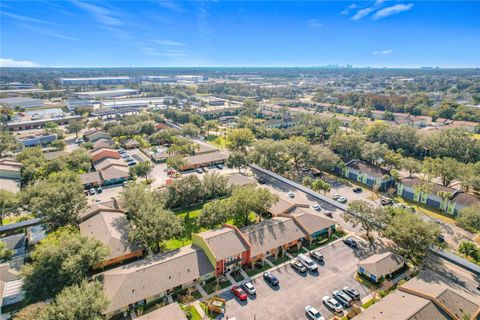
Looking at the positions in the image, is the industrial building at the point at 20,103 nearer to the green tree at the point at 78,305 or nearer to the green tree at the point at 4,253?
the green tree at the point at 4,253

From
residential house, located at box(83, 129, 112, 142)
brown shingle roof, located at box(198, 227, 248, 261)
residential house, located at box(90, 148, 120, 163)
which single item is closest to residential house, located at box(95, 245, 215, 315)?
brown shingle roof, located at box(198, 227, 248, 261)

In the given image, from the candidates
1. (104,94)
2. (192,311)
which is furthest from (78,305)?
(104,94)

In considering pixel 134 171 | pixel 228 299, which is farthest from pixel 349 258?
pixel 134 171

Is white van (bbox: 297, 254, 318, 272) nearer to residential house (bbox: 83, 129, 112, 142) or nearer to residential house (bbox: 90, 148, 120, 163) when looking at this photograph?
residential house (bbox: 90, 148, 120, 163)

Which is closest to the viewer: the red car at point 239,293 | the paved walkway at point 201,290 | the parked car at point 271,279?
the red car at point 239,293

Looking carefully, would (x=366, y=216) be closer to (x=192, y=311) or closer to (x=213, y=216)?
(x=213, y=216)

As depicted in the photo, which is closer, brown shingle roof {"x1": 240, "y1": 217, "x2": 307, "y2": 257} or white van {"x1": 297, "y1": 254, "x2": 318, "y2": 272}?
white van {"x1": 297, "y1": 254, "x2": 318, "y2": 272}

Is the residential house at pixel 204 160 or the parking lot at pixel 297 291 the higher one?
the residential house at pixel 204 160

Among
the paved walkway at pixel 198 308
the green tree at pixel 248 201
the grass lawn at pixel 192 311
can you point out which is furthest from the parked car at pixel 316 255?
the grass lawn at pixel 192 311
